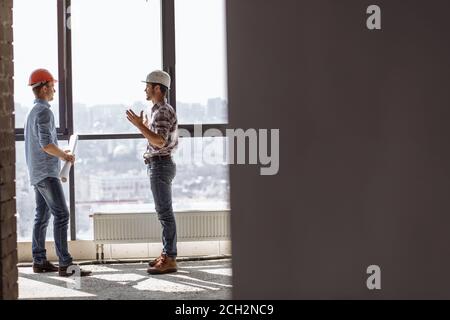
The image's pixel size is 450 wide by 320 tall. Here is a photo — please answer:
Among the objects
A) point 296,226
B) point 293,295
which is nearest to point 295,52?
point 296,226

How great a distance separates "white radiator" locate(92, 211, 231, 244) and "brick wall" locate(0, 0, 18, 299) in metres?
2.60

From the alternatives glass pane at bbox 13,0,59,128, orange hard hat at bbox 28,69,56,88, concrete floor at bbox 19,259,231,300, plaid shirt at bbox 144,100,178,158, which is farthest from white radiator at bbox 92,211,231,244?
orange hard hat at bbox 28,69,56,88

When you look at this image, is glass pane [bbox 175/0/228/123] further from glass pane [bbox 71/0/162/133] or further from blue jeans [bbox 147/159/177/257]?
blue jeans [bbox 147/159/177/257]

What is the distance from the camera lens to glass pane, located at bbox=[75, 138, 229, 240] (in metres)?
6.18

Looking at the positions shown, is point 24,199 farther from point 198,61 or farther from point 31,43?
point 198,61

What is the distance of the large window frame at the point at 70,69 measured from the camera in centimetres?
614

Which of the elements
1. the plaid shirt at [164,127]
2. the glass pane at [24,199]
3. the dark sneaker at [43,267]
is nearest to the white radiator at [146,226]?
the glass pane at [24,199]

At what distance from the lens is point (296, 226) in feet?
9.73

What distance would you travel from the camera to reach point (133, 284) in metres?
5.21

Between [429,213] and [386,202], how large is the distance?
176 millimetres

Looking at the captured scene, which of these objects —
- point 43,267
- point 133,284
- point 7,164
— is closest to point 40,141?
point 43,267

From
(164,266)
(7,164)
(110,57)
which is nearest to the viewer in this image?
(7,164)

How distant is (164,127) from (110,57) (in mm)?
1180

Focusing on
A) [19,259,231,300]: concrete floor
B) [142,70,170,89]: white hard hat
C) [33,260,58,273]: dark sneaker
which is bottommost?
[19,259,231,300]: concrete floor
